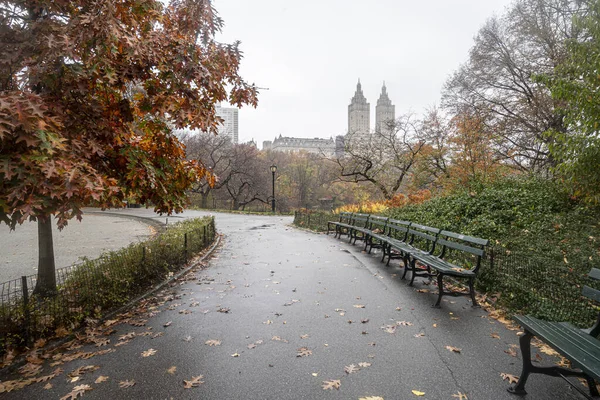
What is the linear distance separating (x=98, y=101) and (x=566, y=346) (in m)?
5.08

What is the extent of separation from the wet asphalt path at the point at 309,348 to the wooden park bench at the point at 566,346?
0.17 meters

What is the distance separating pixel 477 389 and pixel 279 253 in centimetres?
708

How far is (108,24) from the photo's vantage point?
10.7ft

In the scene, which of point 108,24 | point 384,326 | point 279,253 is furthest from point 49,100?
point 279,253

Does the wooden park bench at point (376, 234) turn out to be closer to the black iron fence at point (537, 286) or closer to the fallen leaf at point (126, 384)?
the black iron fence at point (537, 286)

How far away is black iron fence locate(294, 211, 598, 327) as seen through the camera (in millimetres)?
3980

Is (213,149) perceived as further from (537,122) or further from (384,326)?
(384,326)

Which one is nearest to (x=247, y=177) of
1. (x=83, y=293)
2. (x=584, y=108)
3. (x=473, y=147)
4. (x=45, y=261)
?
(x=473, y=147)

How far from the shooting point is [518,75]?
1545 cm

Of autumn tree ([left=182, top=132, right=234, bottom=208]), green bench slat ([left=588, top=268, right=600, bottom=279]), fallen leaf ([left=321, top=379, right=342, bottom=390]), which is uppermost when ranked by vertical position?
autumn tree ([left=182, top=132, right=234, bottom=208])

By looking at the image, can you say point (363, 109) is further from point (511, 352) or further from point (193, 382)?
point (193, 382)

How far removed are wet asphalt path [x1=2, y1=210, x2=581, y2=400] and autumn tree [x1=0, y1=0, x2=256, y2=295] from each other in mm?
1571

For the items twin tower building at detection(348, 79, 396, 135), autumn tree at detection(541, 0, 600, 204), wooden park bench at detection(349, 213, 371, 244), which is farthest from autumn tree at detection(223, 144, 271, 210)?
twin tower building at detection(348, 79, 396, 135)

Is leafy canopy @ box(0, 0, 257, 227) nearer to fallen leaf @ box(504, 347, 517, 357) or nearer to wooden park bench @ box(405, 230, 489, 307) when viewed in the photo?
wooden park bench @ box(405, 230, 489, 307)
